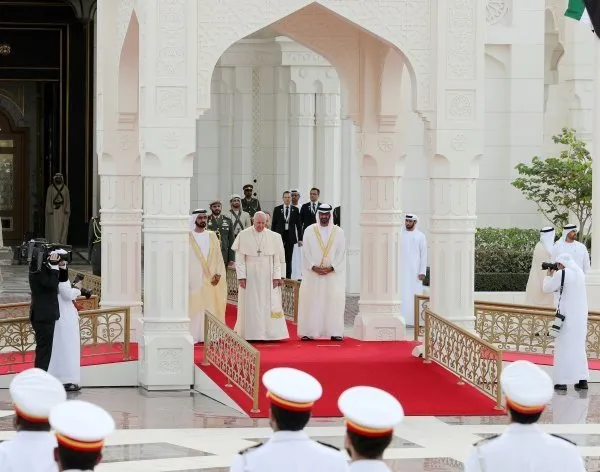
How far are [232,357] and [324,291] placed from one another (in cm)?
251

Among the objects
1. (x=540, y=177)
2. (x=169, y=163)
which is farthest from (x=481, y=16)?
(x=540, y=177)

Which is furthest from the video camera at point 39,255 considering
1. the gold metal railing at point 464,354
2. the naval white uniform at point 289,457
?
the naval white uniform at point 289,457

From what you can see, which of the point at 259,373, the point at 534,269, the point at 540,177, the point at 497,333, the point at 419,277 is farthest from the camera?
the point at 540,177

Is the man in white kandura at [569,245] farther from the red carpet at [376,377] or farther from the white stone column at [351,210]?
the white stone column at [351,210]

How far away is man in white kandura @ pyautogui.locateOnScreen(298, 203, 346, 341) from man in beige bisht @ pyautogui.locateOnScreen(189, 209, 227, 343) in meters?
0.89

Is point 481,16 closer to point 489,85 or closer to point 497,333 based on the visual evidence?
point 497,333

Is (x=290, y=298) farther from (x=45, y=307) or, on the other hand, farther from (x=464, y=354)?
(x=45, y=307)

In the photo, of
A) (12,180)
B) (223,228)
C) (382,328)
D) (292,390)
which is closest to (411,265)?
(223,228)

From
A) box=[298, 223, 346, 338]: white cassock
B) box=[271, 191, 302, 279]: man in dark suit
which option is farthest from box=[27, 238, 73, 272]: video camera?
box=[271, 191, 302, 279]: man in dark suit

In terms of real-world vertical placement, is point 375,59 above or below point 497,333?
above

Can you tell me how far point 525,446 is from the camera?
5.19 metres

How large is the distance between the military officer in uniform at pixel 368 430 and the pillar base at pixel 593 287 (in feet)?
40.3

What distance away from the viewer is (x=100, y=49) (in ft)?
46.9

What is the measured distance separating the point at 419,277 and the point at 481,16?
490cm
